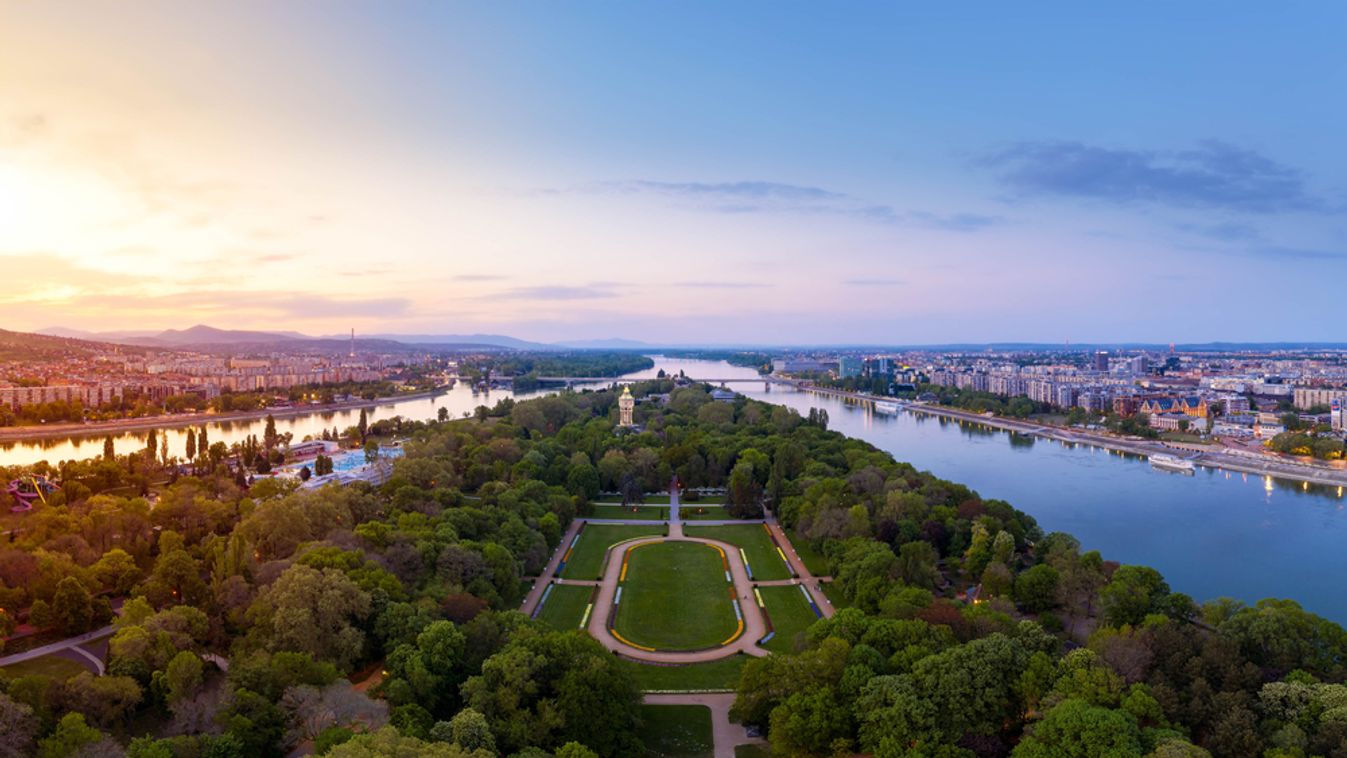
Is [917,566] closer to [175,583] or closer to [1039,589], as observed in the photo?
[1039,589]

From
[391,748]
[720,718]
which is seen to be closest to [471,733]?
[391,748]

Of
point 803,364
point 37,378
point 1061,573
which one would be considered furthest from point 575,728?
point 803,364

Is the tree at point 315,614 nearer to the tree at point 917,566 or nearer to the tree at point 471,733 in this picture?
the tree at point 471,733

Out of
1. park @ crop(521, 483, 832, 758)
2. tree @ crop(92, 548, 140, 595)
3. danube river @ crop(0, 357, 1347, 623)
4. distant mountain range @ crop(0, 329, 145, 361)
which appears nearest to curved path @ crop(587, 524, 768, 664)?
park @ crop(521, 483, 832, 758)

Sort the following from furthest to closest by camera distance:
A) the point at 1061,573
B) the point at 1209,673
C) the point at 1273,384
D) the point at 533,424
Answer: the point at 1273,384
the point at 533,424
the point at 1061,573
the point at 1209,673

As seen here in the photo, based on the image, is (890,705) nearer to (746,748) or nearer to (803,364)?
(746,748)

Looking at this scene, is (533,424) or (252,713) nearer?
(252,713)

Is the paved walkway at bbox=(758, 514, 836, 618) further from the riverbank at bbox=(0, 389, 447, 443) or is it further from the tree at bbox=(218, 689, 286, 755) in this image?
the riverbank at bbox=(0, 389, 447, 443)
